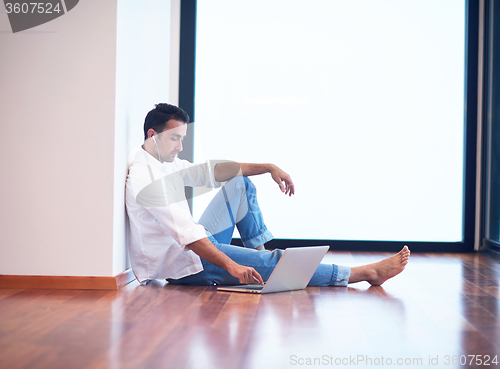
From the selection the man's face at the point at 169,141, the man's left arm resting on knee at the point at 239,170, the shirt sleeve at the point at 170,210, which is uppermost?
the man's face at the point at 169,141

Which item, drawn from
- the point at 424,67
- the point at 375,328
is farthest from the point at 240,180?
the point at 424,67

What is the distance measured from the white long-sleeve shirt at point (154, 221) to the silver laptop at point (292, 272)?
0.24m

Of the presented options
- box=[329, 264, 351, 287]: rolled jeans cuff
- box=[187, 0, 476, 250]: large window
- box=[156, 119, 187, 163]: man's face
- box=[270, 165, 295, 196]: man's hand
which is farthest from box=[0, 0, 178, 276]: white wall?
box=[187, 0, 476, 250]: large window

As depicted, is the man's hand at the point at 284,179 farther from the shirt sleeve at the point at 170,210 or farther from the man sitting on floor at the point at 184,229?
the shirt sleeve at the point at 170,210

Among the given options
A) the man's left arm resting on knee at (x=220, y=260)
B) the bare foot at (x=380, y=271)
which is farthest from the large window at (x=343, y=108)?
the man's left arm resting on knee at (x=220, y=260)

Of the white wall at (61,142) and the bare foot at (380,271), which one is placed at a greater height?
the white wall at (61,142)

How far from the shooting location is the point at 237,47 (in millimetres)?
3855

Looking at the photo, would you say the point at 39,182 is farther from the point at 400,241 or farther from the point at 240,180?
the point at 400,241

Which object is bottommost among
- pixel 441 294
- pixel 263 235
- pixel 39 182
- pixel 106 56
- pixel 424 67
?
pixel 441 294

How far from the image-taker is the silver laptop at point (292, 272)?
192cm

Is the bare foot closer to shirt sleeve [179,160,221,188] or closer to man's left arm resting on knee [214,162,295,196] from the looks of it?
man's left arm resting on knee [214,162,295,196]

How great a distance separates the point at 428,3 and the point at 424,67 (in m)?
0.49

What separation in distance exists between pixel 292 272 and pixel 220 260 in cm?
31

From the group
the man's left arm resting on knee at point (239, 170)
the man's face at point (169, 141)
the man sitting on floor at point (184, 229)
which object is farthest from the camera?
the man's left arm resting on knee at point (239, 170)
